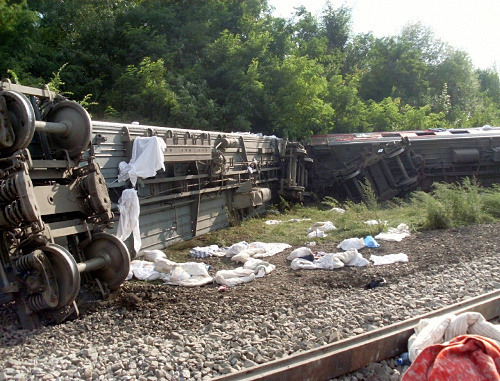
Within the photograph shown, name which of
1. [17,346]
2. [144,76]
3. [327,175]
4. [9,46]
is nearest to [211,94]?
[144,76]

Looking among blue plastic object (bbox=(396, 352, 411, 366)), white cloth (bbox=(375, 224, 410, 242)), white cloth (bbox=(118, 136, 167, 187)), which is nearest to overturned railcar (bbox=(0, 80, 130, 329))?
white cloth (bbox=(118, 136, 167, 187))

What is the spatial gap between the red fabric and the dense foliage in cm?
1211

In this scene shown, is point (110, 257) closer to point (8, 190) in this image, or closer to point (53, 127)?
point (8, 190)

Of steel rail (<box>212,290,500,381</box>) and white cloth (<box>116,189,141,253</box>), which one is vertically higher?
white cloth (<box>116,189,141,253</box>)

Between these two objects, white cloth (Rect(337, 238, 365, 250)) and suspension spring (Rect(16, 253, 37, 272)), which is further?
white cloth (Rect(337, 238, 365, 250))

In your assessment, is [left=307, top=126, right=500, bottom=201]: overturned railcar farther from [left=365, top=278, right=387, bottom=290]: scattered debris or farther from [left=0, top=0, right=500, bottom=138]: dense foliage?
[left=365, top=278, right=387, bottom=290]: scattered debris

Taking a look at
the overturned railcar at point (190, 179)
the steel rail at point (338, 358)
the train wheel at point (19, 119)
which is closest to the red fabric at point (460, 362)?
the steel rail at point (338, 358)

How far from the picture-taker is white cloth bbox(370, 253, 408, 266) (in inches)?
283

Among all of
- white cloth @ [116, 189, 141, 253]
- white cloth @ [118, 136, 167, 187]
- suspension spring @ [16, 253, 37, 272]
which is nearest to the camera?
suspension spring @ [16, 253, 37, 272]

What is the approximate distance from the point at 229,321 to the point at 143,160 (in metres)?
3.98

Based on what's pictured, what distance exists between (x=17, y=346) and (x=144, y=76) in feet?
40.7

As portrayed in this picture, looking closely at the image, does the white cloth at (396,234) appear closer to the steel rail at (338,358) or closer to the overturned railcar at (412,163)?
the steel rail at (338,358)

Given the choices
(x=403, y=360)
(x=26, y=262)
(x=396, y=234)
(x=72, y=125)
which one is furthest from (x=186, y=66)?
(x=403, y=360)

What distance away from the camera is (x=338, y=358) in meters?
3.65
